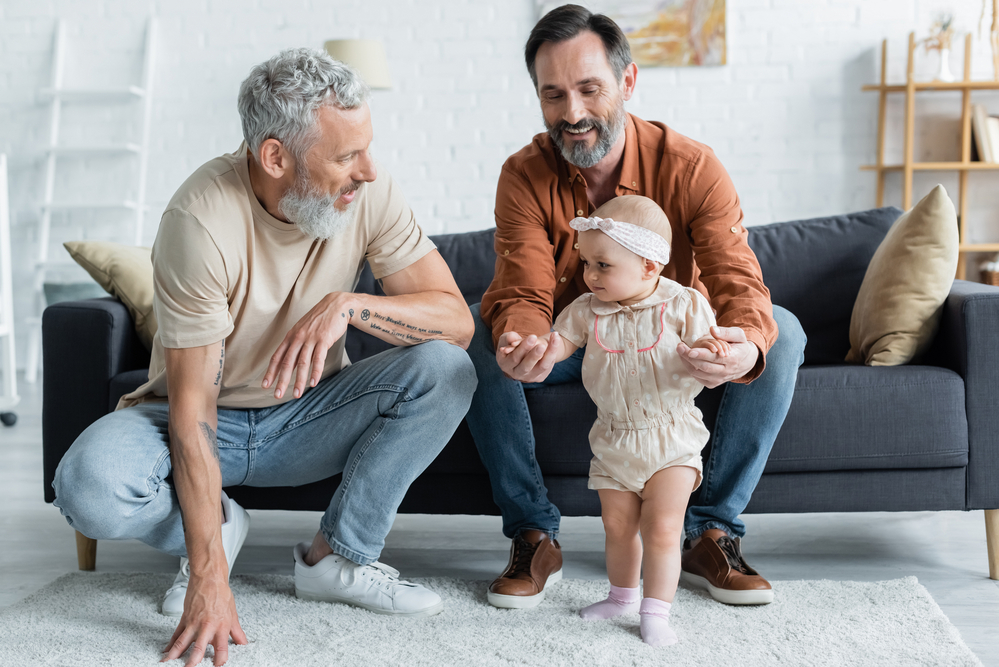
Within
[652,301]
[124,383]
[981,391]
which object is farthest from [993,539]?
[124,383]

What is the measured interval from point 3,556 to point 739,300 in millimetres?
1755

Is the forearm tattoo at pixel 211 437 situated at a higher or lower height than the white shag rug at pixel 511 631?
higher

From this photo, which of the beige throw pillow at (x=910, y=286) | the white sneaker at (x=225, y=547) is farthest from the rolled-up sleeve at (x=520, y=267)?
the beige throw pillow at (x=910, y=286)

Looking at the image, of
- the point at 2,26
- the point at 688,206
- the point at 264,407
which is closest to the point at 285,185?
the point at 264,407

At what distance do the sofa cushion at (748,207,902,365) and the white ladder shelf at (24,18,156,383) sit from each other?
370cm

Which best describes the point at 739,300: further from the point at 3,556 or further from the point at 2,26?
the point at 2,26

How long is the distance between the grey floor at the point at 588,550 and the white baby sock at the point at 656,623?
33cm

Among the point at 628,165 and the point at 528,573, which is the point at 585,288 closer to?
the point at 628,165

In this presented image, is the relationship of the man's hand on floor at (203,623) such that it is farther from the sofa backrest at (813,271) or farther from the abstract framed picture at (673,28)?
the abstract framed picture at (673,28)

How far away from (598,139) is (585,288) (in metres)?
0.32

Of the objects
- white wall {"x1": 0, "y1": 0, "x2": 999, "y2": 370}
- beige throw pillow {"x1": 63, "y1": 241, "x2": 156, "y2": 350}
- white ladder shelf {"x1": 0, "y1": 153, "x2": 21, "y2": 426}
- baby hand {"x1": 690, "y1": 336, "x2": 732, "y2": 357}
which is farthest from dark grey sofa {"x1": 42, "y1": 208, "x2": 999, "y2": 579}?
white wall {"x1": 0, "y1": 0, "x2": 999, "y2": 370}

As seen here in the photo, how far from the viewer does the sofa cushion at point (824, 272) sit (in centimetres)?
227

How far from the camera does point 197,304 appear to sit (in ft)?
4.83

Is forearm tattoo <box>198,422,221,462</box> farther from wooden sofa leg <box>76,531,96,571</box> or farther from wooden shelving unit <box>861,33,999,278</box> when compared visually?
wooden shelving unit <box>861,33,999,278</box>
